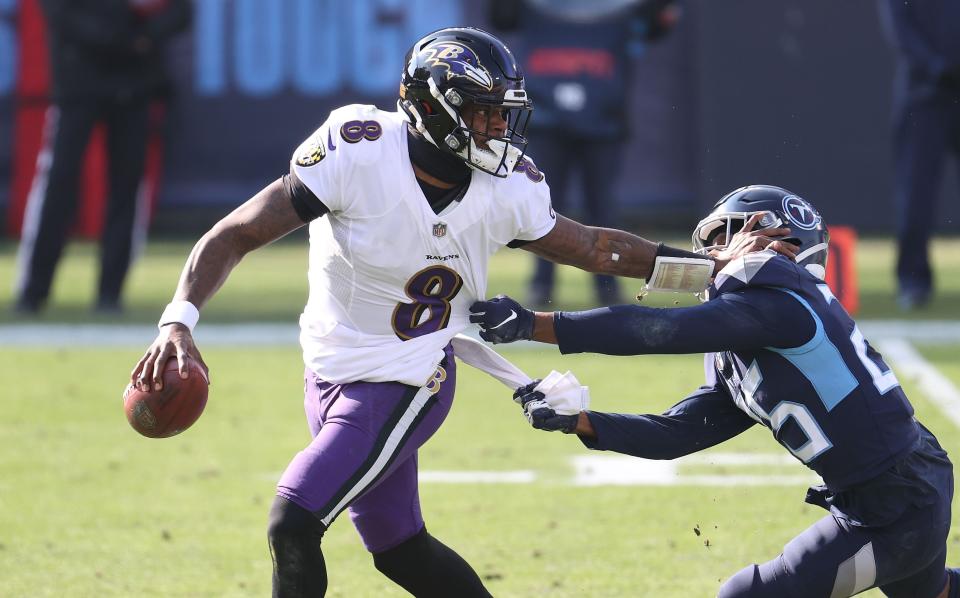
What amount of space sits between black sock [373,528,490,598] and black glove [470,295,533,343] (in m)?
0.70

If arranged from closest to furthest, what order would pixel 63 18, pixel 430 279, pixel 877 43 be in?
pixel 430 279 < pixel 63 18 < pixel 877 43

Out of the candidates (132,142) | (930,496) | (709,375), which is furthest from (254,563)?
(132,142)

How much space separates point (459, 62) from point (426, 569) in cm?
139

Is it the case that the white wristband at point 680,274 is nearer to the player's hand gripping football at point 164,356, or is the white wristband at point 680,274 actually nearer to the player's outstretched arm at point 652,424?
the player's outstretched arm at point 652,424

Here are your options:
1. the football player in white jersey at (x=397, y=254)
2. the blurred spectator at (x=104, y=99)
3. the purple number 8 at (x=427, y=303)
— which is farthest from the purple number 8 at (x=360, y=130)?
the blurred spectator at (x=104, y=99)

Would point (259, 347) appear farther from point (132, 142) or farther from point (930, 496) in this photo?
point (930, 496)

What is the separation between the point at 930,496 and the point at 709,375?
2.37 feet

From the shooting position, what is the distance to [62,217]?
10.5 m

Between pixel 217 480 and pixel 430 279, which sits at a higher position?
pixel 430 279

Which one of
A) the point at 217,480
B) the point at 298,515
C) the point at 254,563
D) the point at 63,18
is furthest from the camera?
the point at 63,18

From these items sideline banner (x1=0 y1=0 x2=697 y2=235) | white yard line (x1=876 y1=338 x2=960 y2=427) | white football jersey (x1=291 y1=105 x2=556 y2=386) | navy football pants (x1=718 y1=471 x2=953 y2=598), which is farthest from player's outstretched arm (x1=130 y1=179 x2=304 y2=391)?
sideline banner (x1=0 y1=0 x2=697 y2=235)

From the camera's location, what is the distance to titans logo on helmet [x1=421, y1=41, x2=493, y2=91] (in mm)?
4051

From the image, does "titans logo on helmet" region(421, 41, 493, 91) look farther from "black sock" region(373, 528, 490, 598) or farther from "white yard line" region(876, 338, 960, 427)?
"white yard line" region(876, 338, 960, 427)

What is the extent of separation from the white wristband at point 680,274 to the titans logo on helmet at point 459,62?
0.71m
